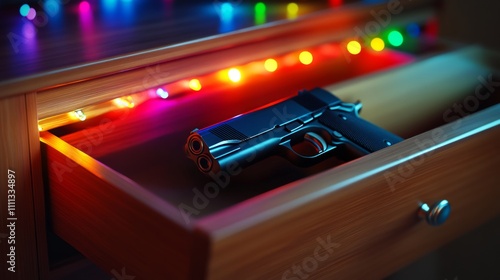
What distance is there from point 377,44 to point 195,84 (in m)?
0.47

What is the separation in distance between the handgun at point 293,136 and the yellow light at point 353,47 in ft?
1.09

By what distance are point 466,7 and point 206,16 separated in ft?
2.58

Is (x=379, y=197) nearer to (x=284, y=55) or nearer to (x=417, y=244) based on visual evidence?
(x=417, y=244)

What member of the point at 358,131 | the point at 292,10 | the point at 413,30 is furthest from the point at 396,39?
the point at 358,131

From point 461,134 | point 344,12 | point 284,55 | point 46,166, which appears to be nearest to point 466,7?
point 344,12

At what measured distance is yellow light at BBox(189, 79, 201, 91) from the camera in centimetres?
112

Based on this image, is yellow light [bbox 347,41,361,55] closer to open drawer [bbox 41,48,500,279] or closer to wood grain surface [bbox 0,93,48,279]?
open drawer [bbox 41,48,500,279]

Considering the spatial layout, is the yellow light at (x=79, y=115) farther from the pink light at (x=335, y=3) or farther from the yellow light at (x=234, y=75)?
the pink light at (x=335, y=3)

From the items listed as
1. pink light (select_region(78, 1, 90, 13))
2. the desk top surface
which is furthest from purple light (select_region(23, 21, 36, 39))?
pink light (select_region(78, 1, 90, 13))

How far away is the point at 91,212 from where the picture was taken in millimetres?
836

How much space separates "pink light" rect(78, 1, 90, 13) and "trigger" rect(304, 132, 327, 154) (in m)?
0.50

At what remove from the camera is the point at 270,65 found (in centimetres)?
124

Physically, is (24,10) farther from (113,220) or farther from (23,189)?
(113,220)

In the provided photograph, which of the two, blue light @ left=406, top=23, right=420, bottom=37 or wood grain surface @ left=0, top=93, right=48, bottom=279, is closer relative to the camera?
wood grain surface @ left=0, top=93, right=48, bottom=279
